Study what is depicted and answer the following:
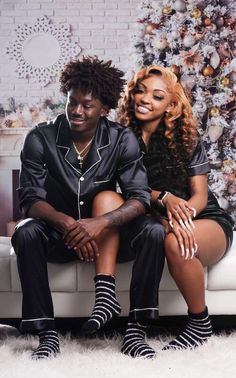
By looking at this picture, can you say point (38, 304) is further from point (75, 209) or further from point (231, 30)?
point (231, 30)

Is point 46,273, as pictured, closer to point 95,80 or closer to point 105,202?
point 105,202

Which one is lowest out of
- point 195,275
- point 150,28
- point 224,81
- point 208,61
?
point 195,275

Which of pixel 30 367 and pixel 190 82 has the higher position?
pixel 190 82

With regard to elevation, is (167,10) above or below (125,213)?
above

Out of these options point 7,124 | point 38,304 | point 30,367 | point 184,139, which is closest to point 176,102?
point 184,139

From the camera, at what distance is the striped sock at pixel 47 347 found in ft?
8.03

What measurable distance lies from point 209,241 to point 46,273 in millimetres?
637

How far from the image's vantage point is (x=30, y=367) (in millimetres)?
2348

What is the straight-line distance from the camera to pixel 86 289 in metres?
2.74

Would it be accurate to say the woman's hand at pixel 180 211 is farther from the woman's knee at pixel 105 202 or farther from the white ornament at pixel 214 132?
the white ornament at pixel 214 132

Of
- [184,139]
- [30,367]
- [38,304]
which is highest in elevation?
[184,139]

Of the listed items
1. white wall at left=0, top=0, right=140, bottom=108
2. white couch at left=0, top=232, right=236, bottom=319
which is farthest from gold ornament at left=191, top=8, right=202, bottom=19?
white couch at left=0, top=232, right=236, bottom=319

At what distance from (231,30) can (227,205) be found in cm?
126

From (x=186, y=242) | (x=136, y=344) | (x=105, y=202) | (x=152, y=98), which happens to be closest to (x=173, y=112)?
(x=152, y=98)
